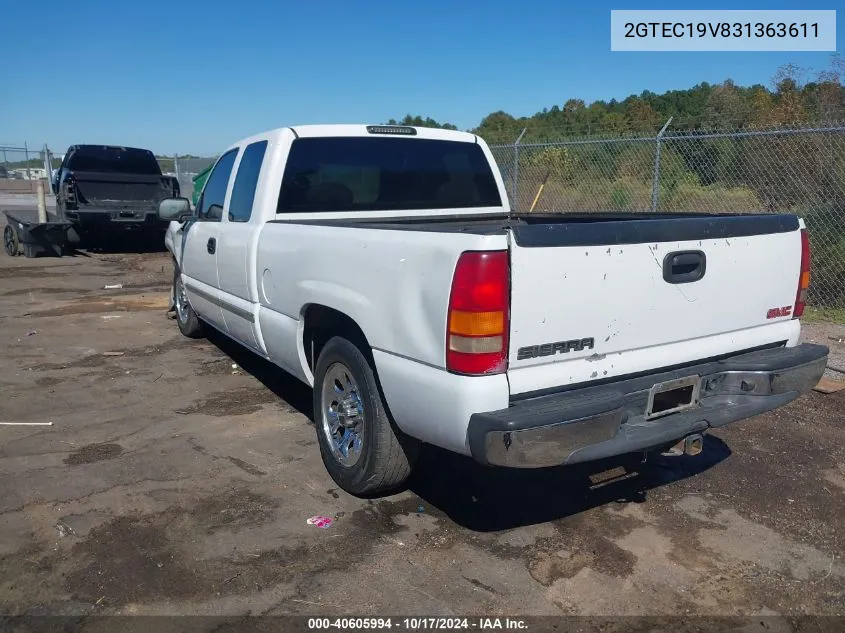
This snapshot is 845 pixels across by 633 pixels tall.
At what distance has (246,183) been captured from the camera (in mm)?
5004

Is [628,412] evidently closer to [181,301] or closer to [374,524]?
[374,524]

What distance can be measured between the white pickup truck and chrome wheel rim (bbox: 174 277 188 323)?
9.18ft

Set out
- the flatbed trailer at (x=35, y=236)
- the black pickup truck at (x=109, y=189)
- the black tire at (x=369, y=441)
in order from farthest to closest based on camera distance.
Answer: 1. the black pickup truck at (x=109, y=189)
2. the flatbed trailer at (x=35, y=236)
3. the black tire at (x=369, y=441)

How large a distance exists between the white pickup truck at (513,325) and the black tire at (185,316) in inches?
104

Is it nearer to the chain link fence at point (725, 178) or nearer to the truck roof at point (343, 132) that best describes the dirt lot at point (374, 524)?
the truck roof at point (343, 132)

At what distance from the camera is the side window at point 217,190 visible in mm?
5508

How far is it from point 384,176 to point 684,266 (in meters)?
2.42

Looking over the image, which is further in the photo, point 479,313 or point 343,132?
point 343,132

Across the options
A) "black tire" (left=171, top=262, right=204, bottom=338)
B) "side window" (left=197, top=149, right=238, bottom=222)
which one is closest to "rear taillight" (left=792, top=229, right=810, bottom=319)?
"side window" (left=197, top=149, right=238, bottom=222)

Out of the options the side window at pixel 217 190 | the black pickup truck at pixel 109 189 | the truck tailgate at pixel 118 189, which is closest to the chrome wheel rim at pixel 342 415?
the side window at pixel 217 190

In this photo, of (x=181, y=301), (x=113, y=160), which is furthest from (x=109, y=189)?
(x=181, y=301)

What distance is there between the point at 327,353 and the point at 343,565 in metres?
1.13

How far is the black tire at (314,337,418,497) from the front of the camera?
11.3ft

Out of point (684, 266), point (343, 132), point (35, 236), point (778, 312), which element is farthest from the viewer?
point (35, 236)
